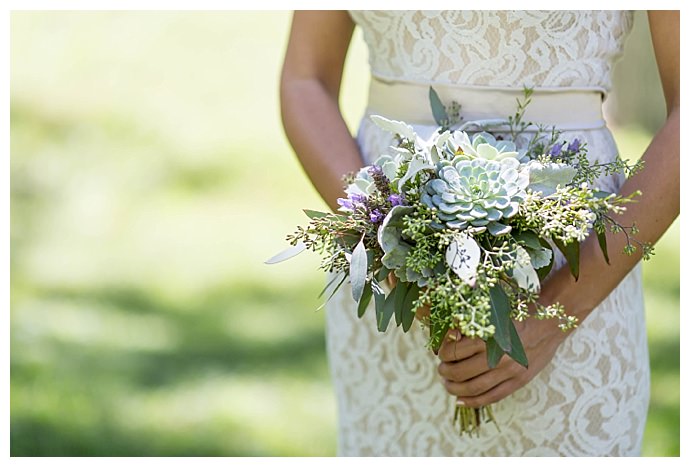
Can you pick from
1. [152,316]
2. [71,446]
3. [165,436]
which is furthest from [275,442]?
[152,316]

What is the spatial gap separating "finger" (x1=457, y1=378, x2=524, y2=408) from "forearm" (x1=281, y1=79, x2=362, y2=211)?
0.47m

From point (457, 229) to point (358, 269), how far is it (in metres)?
0.17

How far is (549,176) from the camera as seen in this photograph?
163 centimetres

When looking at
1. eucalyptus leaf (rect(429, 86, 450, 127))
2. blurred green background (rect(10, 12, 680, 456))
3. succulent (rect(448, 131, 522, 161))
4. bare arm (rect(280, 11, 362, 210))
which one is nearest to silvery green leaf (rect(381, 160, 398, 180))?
succulent (rect(448, 131, 522, 161))

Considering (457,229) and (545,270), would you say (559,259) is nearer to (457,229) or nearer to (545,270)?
(545,270)

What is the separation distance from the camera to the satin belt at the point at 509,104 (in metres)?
1.99

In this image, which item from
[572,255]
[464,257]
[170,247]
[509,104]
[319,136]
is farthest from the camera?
[170,247]

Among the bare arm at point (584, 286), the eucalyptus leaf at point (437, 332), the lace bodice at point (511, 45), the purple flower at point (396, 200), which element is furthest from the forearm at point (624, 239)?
the purple flower at point (396, 200)

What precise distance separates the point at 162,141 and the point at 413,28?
231 inches

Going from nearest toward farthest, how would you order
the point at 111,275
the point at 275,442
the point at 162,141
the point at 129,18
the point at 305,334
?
1. the point at 275,442
2. the point at 305,334
3. the point at 111,275
4. the point at 162,141
5. the point at 129,18

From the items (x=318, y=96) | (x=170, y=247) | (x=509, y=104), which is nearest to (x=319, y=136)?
(x=318, y=96)

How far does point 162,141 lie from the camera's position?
7.68 meters

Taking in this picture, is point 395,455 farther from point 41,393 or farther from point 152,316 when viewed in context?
point 152,316

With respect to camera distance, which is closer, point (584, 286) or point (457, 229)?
point (457, 229)
